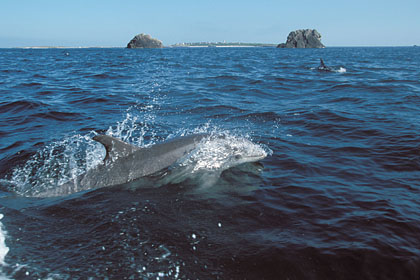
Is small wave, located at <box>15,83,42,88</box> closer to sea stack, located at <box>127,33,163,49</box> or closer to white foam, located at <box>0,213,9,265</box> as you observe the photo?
white foam, located at <box>0,213,9,265</box>

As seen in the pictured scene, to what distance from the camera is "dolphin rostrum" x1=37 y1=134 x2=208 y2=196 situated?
6.53 metres

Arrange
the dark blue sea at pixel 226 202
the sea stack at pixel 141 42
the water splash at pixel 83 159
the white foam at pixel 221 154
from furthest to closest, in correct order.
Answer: the sea stack at pixel 141 42
the white foam at pixel 221 154
the water splash at pixel 83 159
the dark blue sea at pixel 226 202

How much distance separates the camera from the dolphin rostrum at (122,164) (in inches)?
257

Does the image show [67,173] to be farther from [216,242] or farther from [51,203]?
[216,242]

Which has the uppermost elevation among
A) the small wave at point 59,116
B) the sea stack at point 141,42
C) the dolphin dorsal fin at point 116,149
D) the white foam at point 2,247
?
the sea stack at point 141,42

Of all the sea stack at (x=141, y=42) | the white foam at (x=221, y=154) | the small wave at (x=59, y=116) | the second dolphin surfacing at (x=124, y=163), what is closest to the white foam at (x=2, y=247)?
the second dolphin surfacing at (x=124, y=163)

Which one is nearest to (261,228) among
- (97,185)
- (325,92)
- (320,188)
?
(320,188)

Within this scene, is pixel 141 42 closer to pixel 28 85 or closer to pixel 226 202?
pixel 28 85

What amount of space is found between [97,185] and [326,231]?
470cm

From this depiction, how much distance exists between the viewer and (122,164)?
22.8 feet

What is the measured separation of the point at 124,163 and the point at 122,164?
0.16 ft

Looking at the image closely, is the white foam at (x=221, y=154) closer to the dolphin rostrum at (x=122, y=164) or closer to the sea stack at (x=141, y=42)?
the dolphin rostrum at (x=122, y=164)

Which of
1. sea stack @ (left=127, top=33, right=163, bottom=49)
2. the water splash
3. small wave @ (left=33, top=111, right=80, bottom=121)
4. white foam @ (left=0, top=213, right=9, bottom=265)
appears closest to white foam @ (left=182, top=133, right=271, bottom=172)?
the water splash

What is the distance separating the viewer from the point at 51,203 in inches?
233
